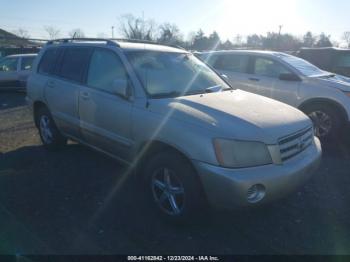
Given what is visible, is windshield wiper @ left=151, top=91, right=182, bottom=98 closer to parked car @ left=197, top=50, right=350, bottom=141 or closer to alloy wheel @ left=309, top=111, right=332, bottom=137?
parked car @ left=197, top=50, right=350, bottom=141

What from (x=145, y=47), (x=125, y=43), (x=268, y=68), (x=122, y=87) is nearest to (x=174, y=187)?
(x=122, y=87)

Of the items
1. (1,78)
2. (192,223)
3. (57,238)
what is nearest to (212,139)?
(192,223)

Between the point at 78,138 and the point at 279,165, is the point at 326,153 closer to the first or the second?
the point at 279,165

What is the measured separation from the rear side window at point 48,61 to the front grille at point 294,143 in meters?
3.97

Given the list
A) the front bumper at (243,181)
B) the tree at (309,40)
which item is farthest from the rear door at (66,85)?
the tree at (309,40)

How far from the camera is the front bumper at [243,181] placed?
2861 millimetres

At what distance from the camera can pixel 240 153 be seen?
2.96 meters

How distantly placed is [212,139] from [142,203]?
1.45 m

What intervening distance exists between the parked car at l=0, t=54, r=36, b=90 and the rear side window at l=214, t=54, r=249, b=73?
8239mm

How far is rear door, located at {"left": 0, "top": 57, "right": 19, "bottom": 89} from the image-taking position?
41.3 feet

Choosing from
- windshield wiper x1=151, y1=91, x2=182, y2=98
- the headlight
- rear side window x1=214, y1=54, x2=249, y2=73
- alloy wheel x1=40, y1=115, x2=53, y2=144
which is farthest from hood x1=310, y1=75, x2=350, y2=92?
alloy wheel x1=40, y1=115, x2=53, y2=144

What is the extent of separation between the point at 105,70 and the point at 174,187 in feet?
6.26

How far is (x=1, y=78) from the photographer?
12602 millimetres

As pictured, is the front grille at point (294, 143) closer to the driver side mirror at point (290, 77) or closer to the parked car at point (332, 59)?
the driver side mirror at point (290, 77)
